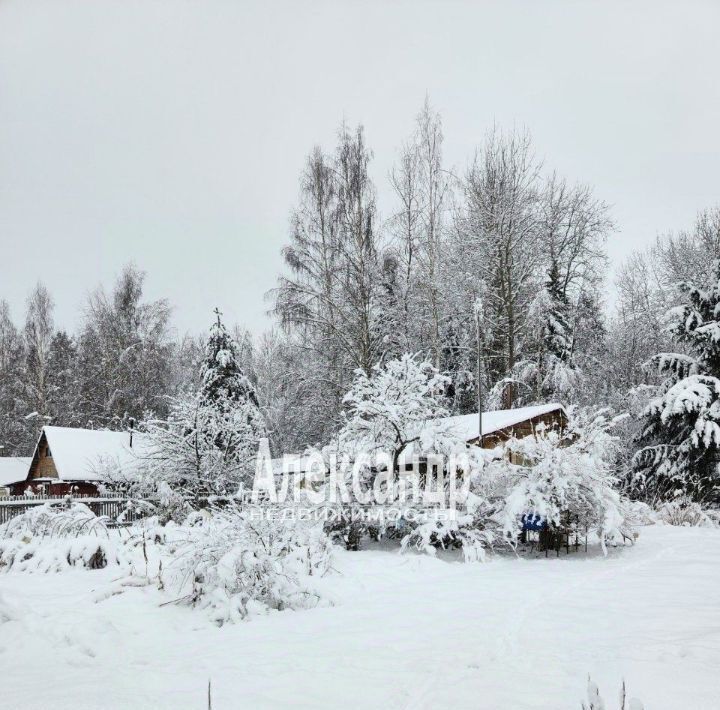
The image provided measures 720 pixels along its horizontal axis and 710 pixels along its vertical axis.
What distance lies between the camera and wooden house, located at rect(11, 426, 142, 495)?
74.0 feet

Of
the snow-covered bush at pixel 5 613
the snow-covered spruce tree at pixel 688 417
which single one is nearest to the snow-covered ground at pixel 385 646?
the snow-covered bush at pixel 5 613

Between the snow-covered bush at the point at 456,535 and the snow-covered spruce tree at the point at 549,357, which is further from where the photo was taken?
the snow-covered spruce tree at the point at 549,357

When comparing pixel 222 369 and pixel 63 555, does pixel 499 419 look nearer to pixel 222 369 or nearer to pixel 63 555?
pixel 222 369

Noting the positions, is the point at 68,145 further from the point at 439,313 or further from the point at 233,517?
the point at 439,313

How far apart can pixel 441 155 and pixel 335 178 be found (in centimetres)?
386

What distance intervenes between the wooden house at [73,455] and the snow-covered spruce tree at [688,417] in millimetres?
16764

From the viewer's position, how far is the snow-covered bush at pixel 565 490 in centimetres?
985

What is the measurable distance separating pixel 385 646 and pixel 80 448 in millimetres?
21546

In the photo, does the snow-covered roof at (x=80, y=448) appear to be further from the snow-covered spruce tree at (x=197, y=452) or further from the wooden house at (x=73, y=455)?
the snow-covered spruce tree at (x=197, y=452)

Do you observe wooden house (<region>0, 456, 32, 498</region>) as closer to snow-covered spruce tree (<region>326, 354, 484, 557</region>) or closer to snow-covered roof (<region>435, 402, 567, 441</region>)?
snow-covered roof (<region>435, 402, 567, 441</region>)

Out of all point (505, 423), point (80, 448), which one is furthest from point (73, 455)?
point (505, 423)

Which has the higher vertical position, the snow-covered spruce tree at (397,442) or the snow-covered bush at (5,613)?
the snow-covered spruce tree at (397,442)

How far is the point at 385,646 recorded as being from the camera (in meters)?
5.21

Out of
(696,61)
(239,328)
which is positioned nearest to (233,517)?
(696,61)
